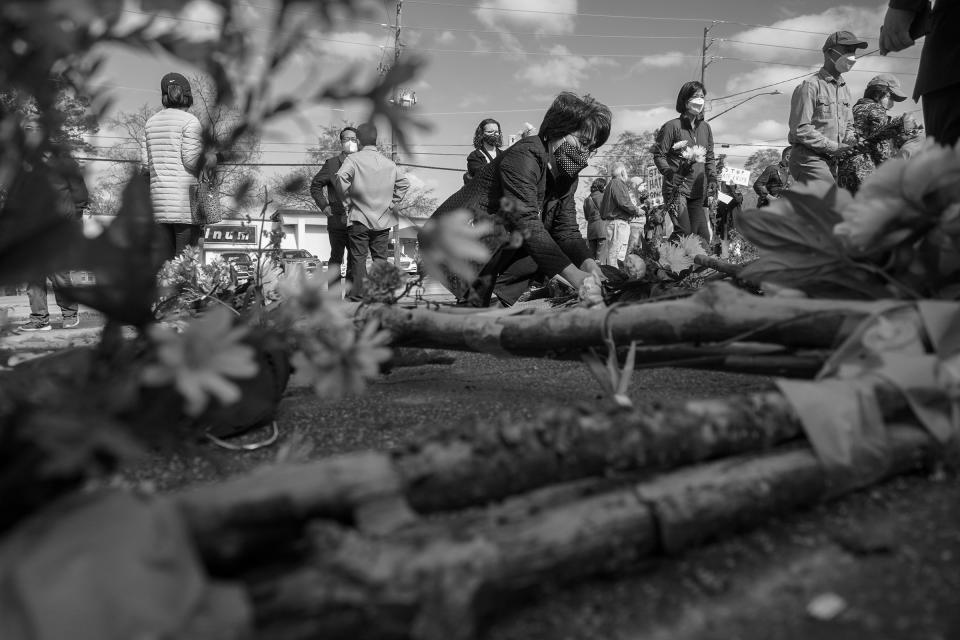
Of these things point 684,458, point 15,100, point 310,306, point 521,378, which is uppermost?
point 15,100

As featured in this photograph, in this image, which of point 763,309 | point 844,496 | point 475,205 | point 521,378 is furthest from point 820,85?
point 844,496

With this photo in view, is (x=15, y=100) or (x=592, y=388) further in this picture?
(x=592, y=388)

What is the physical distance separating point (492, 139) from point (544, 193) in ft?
8.18

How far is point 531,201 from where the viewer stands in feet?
13.2

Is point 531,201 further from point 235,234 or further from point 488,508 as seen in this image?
point 488,508

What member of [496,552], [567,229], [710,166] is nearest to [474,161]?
[567,229]

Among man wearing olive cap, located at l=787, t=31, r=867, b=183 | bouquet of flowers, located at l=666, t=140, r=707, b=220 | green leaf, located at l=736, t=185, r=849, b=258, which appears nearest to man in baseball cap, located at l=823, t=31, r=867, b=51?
man wearing olive cap, located at l=787, t=31, r=867, b=183

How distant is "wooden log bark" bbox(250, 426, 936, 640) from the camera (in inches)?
30.2

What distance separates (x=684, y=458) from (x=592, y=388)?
4.83ft

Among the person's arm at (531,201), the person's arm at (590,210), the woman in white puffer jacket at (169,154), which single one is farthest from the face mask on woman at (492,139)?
the person's arm at (590,210)

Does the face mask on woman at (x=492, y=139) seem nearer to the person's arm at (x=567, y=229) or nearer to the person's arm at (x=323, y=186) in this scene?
the person's arm at (x=323, y=186)

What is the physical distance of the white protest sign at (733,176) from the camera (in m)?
10.3

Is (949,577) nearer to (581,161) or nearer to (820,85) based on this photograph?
(581,161)

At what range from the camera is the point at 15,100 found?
998 millimetres
